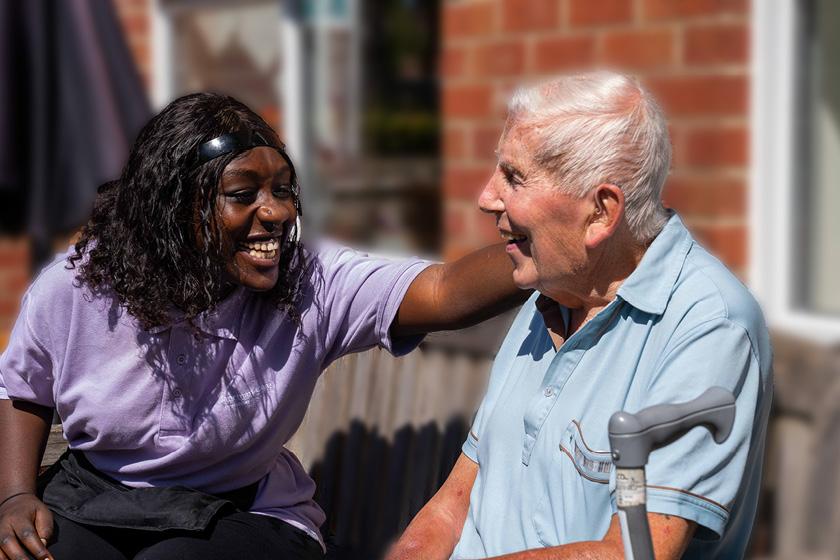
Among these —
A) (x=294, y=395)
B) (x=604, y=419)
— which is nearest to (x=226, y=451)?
(x=294, y=395)

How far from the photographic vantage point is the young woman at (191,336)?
255 centimetres

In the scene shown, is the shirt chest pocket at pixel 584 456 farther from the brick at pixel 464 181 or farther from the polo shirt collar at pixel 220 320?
the brick at pixel 464 181

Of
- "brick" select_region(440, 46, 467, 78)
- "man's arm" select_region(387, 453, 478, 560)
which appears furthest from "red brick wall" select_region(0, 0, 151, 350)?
"man's arm" select_region(387, 453, 478, 560)

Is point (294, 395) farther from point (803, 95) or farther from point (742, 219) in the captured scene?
point (803, 95)

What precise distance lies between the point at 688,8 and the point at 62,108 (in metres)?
2.40

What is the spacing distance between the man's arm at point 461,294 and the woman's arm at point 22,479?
80 cm

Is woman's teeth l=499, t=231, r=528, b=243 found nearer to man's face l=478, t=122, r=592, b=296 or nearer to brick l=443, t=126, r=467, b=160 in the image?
man's face l=478, t=122, r=592, b=296

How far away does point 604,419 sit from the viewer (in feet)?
6.91

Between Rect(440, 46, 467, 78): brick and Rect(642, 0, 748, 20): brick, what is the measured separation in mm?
866

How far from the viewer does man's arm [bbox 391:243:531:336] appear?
2.57 meters

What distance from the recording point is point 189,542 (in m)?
2.55

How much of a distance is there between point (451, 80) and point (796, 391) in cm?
289

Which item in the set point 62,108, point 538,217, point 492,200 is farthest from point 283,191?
point 62,108

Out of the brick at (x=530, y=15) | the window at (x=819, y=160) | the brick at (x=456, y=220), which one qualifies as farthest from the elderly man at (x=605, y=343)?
the brick at (x=456, y=220)
